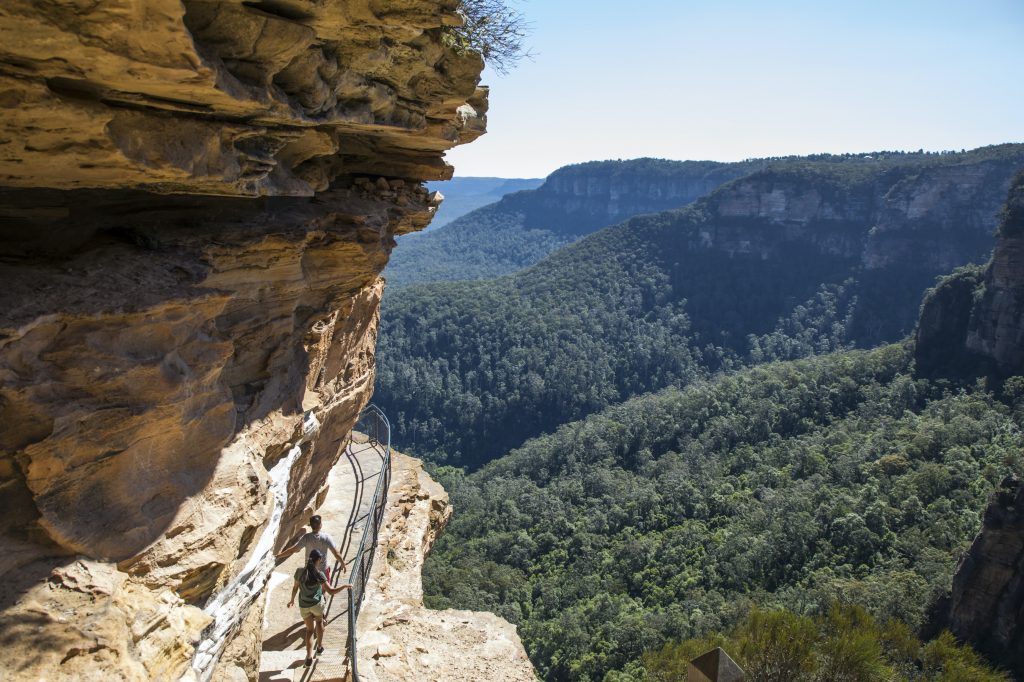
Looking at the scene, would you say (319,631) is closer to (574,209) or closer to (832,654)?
(832,654)

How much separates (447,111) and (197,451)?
4810 millimetres

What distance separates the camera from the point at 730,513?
38875 mm

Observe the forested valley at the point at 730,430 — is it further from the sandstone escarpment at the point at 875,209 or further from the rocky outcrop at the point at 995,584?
the rocky outcrop at the point at 995,584

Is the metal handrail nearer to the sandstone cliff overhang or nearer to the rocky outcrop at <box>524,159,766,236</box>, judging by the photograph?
the sandstone cliff overhang

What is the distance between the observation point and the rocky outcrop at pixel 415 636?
31.3 ft

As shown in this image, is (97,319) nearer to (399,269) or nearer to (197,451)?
(197,451)

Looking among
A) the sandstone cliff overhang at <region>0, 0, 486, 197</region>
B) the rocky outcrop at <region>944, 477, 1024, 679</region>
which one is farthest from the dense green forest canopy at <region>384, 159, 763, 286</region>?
the sandstone cliff overhang at <region>0, 0, 486, 197</region>

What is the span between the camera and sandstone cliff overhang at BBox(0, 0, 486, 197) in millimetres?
3588

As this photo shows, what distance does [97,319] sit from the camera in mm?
5227

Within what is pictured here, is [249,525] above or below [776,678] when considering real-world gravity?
above

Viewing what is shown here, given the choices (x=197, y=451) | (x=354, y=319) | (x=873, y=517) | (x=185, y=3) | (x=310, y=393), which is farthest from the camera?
(x=873, y=517)

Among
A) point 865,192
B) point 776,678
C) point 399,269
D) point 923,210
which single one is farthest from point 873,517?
point 399,269

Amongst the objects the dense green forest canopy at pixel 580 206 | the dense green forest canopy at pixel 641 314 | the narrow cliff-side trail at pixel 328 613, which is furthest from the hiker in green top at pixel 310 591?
the dense green forest canopy at pixel 580 206

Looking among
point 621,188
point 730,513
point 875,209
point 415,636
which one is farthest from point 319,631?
point 621,188
